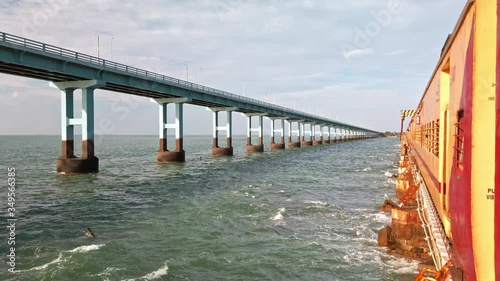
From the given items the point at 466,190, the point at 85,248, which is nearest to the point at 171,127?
the point at 85,248

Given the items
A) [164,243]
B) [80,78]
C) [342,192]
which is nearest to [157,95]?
[80,78]

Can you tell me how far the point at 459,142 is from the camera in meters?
5.35

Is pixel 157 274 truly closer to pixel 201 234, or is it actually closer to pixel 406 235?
pixel 201 234

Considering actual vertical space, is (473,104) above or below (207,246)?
above

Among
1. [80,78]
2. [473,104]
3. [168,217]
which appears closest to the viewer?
[473,104]

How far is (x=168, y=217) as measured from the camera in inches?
710

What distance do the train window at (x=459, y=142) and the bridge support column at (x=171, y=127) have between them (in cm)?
4743

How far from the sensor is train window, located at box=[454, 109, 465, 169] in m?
5.03

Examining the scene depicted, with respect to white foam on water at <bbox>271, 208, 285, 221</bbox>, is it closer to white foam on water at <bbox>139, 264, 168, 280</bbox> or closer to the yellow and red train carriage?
white foam on water at <bbox>139, 264, 168, 280</bbox>

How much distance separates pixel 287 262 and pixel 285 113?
8657cm

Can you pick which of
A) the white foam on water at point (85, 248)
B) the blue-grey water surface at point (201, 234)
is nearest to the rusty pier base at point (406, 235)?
the blue-grey water surface at point (201, 234)

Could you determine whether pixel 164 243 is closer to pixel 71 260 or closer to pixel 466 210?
pixel 71 260

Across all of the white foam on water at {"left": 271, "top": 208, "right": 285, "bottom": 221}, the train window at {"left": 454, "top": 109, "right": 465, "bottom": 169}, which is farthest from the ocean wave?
the train window at {"left": 454, "top": 109, "right": 465, "bottom": 169}

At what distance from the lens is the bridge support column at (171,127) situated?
2005 inches
